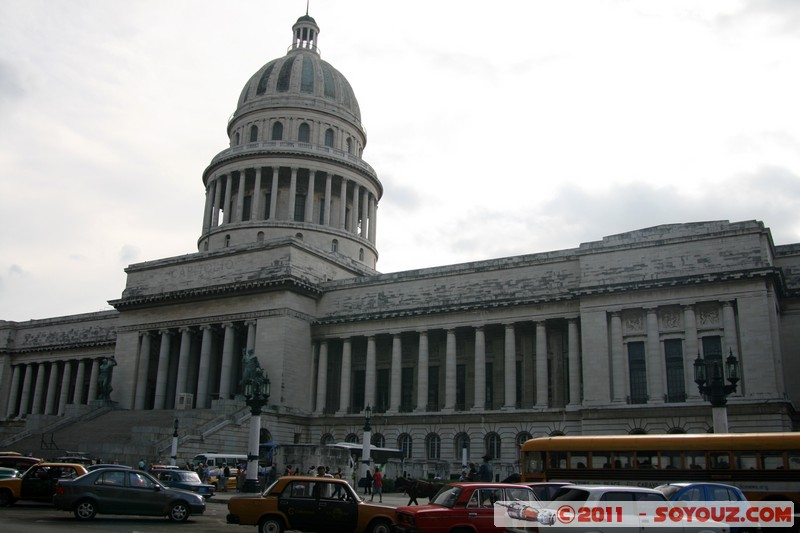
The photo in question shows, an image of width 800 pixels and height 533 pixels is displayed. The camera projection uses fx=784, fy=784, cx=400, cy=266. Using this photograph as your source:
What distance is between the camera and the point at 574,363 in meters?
49.4

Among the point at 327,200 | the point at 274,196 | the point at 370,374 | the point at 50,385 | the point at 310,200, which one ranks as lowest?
the point at 370,374

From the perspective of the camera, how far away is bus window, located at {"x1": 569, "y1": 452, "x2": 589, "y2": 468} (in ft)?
97.0

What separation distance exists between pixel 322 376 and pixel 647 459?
3338 cm

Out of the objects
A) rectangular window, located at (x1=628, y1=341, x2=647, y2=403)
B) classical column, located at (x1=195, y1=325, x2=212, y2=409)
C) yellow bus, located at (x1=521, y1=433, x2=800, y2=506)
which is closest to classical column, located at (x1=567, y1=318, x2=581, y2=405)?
rectangular window, located at (x1=628, y1=341, x2=647, y2=403)

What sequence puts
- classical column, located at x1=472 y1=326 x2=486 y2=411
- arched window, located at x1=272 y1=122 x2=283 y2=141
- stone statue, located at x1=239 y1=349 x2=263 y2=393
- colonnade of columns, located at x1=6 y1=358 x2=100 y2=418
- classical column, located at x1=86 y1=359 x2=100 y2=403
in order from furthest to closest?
arched window, located at x1=272 y1=122 x2=283 y2=141 → colonnade of columns, located at x1=6 y1=358 x2=100 y2=418 → classical column, located at x1=86 y1=359 x2=100 y2=403 → stone statue, located at x1=239 y1=349 x2=263 y2=393 → classical column, located at x1=472 y1=326 x2=486 y2=411

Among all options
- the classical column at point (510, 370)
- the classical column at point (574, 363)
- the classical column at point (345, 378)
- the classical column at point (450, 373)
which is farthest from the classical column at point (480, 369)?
the classical column at point (345, 378)

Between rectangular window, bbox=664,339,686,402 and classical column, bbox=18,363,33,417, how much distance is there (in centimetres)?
6315

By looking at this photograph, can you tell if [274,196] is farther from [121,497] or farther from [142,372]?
[121,497]

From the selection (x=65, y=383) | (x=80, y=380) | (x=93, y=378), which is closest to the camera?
(x=93, y=378)

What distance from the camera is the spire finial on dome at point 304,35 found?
84.1 metres

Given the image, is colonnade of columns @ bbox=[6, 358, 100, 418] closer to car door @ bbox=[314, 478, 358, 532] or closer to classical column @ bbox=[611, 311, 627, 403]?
classical column @ bbox=[611, 311, 627, 403]

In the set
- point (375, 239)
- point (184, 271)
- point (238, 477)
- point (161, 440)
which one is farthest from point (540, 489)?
point (375, 239)

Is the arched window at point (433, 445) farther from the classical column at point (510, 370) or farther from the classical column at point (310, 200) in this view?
the classical column at point (310, 200)

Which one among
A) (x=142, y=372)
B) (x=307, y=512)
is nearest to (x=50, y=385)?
(x=142, y=372)
